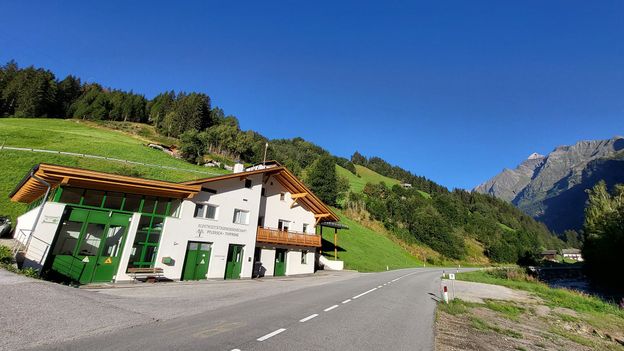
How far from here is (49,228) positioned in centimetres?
1639

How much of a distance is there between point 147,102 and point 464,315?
448 ft

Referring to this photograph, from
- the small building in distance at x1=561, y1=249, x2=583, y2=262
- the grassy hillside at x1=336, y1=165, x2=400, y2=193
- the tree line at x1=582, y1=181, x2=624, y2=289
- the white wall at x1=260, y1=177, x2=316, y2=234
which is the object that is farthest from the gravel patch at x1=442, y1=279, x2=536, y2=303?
the small building in distance at x1=561, y1=249, x2=583, y2=262

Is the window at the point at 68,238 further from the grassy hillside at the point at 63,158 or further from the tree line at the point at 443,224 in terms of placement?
the tree line at the point at 443,224

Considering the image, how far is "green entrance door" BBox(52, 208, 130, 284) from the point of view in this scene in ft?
55.3

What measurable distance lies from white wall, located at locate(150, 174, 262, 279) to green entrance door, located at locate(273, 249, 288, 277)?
A: 413 cm

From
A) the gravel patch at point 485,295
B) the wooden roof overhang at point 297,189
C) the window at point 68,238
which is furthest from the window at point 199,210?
the gravel patch at point 485,295

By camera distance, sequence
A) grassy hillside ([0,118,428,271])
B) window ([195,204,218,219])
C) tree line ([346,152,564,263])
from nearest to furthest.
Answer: window ([195,204,218,219]), grassy hillside ([0,118,428,271]), tree line ([346,152,564,263])

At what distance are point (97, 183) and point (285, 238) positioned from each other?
1663 centimetres

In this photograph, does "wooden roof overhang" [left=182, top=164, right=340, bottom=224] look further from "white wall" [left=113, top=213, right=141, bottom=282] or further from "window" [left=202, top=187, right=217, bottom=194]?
"white wall" [left=113, top=213, right=141, bottom=282]

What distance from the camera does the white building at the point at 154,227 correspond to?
55.2 feet

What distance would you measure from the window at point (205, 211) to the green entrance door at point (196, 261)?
6.87ft

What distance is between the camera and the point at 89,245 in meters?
18.1

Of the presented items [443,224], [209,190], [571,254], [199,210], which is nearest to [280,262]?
[199,210]

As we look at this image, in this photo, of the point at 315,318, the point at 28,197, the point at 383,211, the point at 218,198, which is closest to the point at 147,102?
the point at 383,211
